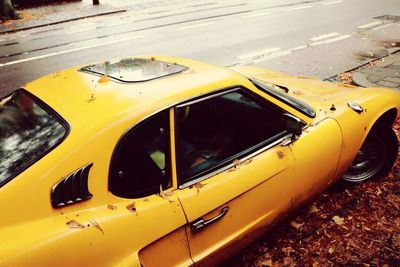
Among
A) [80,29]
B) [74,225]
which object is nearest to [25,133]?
[74,225]

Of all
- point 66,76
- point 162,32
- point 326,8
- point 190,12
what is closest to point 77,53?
point 162,32

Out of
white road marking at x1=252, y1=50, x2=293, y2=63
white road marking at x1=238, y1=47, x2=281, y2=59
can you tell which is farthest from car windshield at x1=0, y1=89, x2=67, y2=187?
white road marking at x1=238, y1=47, x2=281, y2=59

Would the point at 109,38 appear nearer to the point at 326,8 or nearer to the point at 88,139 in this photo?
the point at 326,8

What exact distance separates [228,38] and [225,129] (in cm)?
832

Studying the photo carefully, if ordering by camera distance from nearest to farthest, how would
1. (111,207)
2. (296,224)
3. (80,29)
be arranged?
(111,207)
(296,224)
(80,29)

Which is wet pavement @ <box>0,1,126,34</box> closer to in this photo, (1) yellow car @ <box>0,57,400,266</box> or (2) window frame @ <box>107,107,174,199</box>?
(1) yellow car @ <box>0,57,400,266</box>

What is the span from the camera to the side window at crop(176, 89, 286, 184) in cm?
267

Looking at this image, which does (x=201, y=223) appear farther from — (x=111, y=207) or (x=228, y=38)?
(x=228, y=38)

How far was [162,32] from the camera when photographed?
39.3 ft

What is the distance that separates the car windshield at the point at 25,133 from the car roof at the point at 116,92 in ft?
0.24

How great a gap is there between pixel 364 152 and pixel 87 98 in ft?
9.92

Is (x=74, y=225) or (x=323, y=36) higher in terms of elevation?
(x=74, y=225)

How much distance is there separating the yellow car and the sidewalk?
12.2ft

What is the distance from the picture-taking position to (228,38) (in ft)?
35.4
